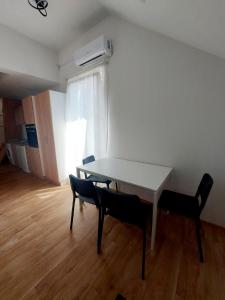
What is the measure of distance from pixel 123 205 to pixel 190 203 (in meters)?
0.84

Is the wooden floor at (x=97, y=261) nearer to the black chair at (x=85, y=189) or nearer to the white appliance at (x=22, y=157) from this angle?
the black chair at (x=85, y=189)

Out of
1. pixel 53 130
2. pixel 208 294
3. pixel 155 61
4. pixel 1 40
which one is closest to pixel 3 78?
pixel 1 40

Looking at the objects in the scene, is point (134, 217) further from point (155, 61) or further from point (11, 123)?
point (11, 123)

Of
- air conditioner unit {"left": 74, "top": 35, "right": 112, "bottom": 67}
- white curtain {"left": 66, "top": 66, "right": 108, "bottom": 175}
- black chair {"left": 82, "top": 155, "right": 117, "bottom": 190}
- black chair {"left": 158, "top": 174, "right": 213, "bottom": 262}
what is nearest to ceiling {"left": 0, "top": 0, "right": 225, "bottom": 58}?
air conditioner unit {"left": 74, "top": 35, "right": 112, "bottom": 67}

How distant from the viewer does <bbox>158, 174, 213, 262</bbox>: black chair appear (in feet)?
4.53

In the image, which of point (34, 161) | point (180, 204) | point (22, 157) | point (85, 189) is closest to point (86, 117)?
point (85, 189)

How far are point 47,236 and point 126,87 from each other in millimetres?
2402

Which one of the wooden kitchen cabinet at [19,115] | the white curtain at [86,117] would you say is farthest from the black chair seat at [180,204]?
the wooden kitchen cabinet at [19,115]

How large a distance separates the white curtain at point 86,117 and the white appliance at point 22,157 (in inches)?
63.4

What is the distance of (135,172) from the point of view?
1860mm

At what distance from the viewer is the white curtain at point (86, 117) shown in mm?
2576

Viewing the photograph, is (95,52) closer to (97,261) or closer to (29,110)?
(29,110)

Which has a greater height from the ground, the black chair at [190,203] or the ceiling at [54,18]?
the ceiling at [54,18]

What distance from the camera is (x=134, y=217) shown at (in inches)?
50.7
